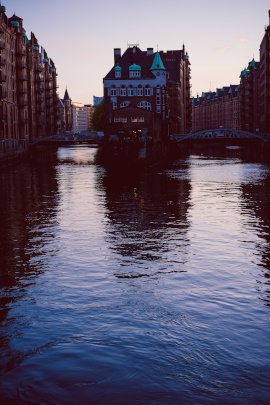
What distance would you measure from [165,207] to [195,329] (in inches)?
921

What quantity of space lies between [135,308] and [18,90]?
3587 inches

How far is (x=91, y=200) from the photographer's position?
4116 centimetres

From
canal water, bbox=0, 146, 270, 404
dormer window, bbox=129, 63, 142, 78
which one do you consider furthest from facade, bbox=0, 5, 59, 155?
canal water, bbox=0, 146, 270, 404

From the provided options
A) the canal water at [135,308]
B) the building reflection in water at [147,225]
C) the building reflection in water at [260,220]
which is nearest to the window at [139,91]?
the building reflection in water at [260,220]

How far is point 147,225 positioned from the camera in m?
29.5

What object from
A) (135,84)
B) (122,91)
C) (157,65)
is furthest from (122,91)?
(157,65)

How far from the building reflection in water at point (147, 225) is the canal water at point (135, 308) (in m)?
0.10

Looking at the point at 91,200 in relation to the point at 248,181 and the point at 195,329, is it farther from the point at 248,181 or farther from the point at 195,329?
the point at 195,329

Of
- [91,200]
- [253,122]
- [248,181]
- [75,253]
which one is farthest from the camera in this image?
[253,122]

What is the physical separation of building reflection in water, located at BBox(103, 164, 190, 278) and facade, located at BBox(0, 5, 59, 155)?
36.7 metres

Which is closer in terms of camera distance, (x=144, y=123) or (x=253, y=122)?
(x=144, y=123)

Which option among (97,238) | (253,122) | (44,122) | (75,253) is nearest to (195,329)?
(75,253)

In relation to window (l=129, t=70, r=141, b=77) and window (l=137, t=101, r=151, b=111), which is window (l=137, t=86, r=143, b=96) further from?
window (l=129, t=70, r=141, b=77)

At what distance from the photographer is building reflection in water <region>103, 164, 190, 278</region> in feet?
68.0
